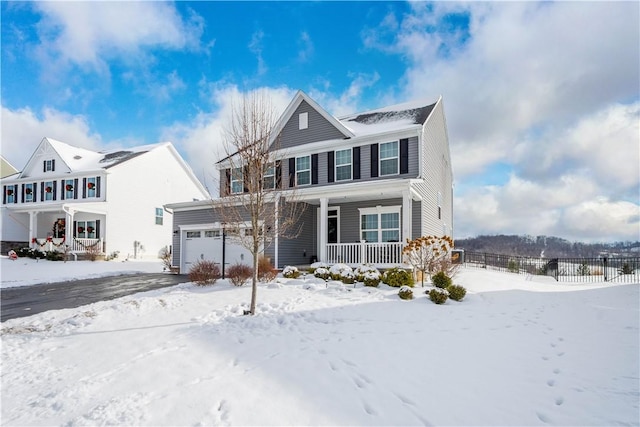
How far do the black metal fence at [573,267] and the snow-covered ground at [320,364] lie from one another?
10.8 meters

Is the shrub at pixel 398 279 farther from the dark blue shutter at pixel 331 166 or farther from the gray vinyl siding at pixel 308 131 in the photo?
the gray vinyl siding at pixel 308 131

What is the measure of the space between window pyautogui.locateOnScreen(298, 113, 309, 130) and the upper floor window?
22.3m

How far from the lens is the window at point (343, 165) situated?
15.9 meters

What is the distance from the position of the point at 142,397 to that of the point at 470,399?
150 inches

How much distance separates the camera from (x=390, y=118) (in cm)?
1689

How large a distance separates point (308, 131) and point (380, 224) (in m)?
6.05

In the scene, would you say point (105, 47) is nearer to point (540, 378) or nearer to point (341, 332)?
point (341, 332)

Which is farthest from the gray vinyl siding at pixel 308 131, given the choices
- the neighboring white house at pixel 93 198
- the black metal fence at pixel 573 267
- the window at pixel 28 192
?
the window at pixel 28 192

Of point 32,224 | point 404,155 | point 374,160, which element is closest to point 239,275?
point 374,160

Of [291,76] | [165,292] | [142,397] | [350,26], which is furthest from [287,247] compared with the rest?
[142,397]

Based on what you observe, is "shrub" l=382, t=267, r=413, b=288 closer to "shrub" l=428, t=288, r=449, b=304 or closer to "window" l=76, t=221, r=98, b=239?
"shrub" l=428, t=288, r=449, b=304

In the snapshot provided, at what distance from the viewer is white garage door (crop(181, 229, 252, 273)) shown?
1521 centimetres

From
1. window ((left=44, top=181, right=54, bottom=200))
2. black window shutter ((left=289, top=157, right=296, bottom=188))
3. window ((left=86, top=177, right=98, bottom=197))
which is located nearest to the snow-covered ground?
black window shutter ((left=289, top=157, right=296, bottom=188))

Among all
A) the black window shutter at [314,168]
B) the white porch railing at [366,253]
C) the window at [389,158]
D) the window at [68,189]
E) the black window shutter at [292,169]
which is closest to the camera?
the white porch railing at [366,253]
